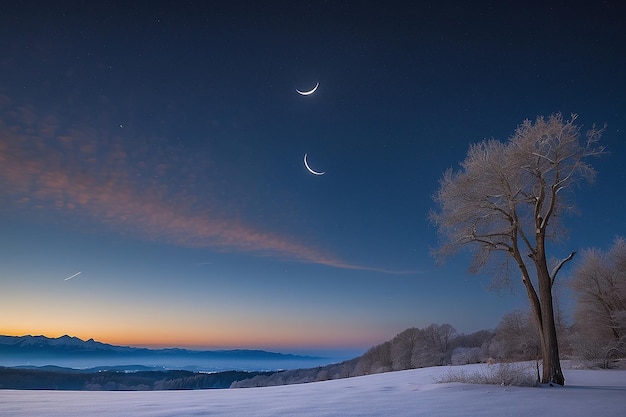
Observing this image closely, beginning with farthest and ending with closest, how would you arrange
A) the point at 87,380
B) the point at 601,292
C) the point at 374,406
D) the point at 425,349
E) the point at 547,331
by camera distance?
the point at 425,349 < the point at 87,380 < the point at 601,292 < the point at 547,331 < the point at 374,406

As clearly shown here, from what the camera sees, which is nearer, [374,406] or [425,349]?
[374,406]

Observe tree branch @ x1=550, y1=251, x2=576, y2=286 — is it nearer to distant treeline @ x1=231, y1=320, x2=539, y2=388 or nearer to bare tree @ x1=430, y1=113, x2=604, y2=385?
bare tree @ x1=430, y1=113, x2=604, y2=385

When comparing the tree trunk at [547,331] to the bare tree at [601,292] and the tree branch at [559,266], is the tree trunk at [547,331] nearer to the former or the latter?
the tree branch at [559,266]

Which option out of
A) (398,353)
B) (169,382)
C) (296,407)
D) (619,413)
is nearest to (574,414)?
(619,413)

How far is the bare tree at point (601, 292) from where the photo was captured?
25.4m

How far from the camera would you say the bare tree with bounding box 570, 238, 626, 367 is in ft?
83.2

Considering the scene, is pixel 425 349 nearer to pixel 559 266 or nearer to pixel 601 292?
pixel 601 292

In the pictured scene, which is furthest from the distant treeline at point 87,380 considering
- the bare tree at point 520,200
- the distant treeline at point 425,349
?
the bare tree at point 520,200

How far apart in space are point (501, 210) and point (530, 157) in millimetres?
1777

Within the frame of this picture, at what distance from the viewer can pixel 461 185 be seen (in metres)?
12.4

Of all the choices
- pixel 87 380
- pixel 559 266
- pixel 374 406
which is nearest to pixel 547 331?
pixel 559 266

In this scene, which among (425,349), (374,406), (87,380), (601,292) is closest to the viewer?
(374,406)

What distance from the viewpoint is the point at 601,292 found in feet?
89.5

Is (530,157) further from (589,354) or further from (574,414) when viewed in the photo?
(589,354)
